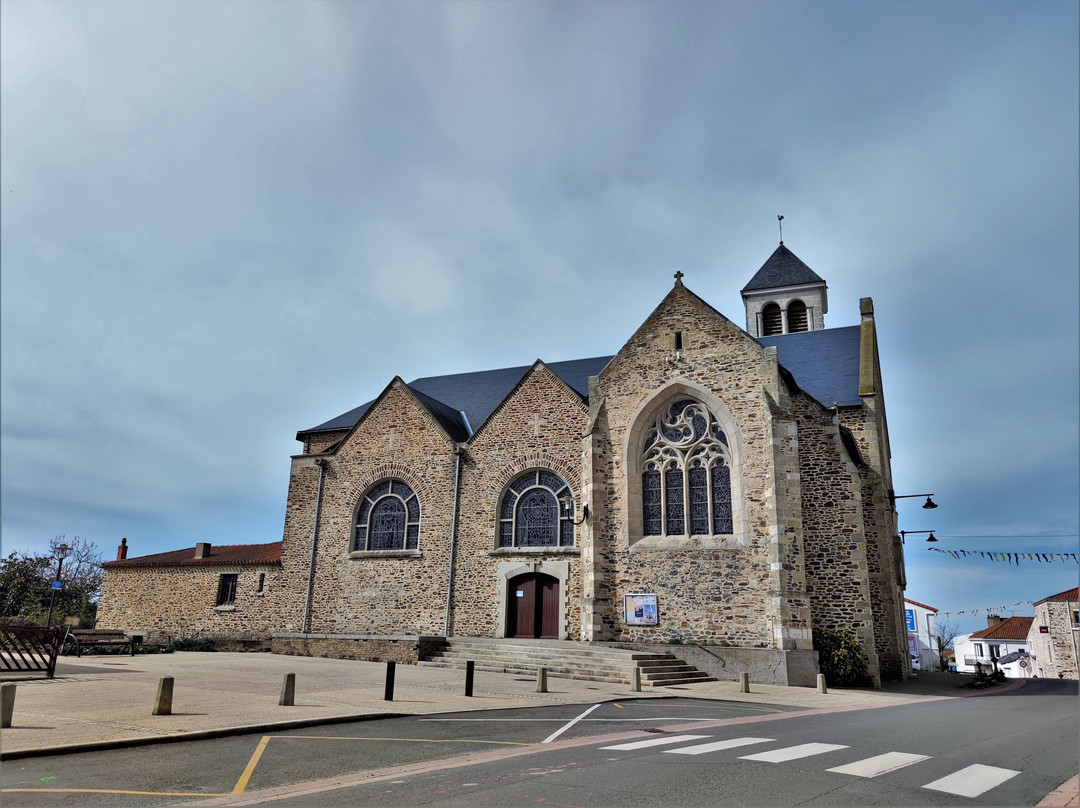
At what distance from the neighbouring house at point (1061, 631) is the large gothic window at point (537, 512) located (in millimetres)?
33472

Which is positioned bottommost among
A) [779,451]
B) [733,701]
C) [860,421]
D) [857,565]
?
[733,701]

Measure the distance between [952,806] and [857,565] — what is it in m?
14.5

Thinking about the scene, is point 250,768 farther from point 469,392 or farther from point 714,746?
point 469,392

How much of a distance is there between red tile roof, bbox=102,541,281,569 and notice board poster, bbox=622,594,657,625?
1297 centimetres

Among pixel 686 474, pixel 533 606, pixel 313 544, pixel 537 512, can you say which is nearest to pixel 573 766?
pixel 686 474

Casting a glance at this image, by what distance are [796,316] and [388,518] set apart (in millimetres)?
20776

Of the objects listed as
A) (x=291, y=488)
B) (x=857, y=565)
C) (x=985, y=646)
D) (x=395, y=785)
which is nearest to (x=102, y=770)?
(x=395, y=785)

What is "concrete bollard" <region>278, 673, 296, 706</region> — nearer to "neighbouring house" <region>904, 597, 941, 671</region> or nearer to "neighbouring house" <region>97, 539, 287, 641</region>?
"neighbouring house" <region>97, 539, 287, 641</region>

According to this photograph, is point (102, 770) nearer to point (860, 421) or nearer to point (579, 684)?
point (579, 684)

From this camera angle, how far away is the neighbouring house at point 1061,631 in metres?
40.8

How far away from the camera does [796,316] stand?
34250 mm

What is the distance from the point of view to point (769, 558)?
18.3 m

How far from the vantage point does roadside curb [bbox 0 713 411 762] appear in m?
7.08

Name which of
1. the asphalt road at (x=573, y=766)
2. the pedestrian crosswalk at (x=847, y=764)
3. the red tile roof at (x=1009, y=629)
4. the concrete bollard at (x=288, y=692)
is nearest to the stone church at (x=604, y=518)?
the asphalt road at (x=573, y=766)
